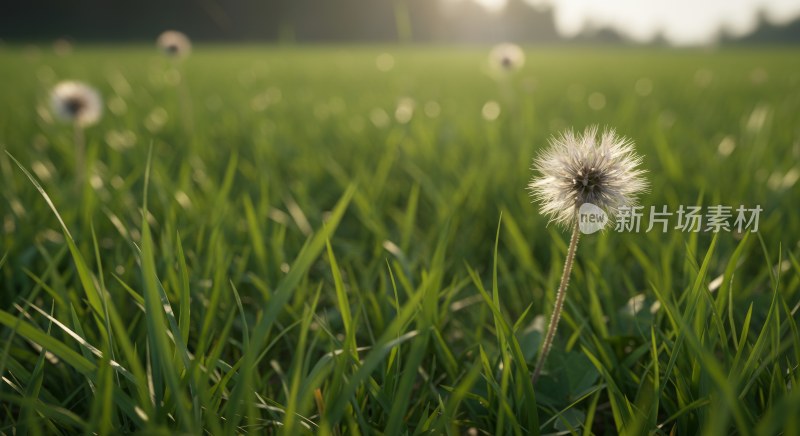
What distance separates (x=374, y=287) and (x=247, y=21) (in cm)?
3528

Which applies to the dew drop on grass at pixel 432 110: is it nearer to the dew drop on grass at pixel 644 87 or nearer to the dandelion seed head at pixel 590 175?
the dew drop on grass at pixel 644 87

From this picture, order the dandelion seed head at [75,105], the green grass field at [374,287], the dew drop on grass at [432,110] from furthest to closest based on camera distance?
the dew drop on grass at [432,110] < the dandelion seed head at [75,105] < the green grass field at [374,287]

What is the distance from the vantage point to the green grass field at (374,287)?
699mm

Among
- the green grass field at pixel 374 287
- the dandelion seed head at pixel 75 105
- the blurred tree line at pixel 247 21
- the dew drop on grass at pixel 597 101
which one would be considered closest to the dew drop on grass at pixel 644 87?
the dew drop on grass at pixel 597 101

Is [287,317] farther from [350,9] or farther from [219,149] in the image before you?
[350,9]

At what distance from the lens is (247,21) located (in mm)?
33344

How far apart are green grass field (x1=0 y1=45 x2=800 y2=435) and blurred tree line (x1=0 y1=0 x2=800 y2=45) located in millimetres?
21246

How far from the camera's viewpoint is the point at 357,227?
169 centimetres

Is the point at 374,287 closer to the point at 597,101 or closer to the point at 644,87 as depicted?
the point at 597,101

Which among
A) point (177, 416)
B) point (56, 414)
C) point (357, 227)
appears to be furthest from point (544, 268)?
point (56, 414)

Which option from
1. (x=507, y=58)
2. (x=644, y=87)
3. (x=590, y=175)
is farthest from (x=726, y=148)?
(x=644, y=87)

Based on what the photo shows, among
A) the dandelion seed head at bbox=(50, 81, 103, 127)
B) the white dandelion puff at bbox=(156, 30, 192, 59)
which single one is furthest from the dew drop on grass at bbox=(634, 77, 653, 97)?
the dandelion seed head at bbox=(50, 81, 103, 127)

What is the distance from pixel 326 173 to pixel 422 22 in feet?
124

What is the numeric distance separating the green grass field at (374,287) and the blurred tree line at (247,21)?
2125cm
